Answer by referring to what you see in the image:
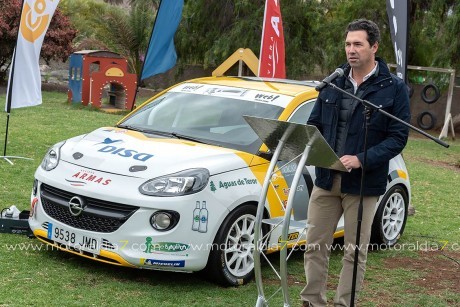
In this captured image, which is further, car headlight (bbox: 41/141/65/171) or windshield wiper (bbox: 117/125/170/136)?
windshield wiper (bbox: 117/125/170/136)

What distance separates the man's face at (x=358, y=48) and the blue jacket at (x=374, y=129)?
160 millimetres

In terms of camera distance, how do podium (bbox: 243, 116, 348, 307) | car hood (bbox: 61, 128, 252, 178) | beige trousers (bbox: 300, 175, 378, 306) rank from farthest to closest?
car hood (bbox: 61, 128, 252, 178) < beige trousers (bbox: 300, 175, 378, 306) < podium (bbox: 243, 116, 348, 307)

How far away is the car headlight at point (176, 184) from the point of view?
5.79 meters

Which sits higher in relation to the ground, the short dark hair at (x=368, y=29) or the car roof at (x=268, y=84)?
the short dark hair at (x=368, y=29)

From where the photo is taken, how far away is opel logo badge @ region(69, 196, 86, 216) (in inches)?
233

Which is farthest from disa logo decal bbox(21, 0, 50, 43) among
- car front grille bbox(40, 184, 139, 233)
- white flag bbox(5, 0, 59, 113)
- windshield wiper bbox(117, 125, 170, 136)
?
car front grille bbox(40, 184, 139, 233)

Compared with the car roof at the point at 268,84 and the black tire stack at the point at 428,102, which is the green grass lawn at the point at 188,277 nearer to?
the car roof at the point at 268,84

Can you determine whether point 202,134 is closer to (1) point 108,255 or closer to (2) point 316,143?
(1) point 108,255

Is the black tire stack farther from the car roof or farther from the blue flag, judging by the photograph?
the car roof

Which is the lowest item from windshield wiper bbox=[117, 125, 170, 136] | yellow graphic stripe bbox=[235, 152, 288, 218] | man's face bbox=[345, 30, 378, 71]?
yellow graphic stripe bbox=[235, 152, 288, 218]

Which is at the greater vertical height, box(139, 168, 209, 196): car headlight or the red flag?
the red flag

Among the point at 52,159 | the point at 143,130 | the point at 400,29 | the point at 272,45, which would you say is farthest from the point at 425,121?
the point at 52,159

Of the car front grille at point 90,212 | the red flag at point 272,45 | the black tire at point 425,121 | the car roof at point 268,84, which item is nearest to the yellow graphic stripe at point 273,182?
the car roof at point 268,84

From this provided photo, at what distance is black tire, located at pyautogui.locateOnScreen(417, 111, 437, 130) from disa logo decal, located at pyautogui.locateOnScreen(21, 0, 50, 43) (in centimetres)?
1523
